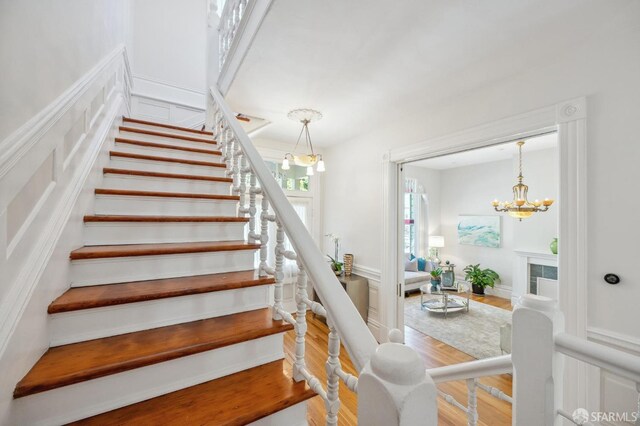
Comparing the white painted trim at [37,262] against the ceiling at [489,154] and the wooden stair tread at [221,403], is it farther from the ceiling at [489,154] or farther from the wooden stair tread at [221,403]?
the ceiling at [489,154]

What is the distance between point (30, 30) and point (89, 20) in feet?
2.90

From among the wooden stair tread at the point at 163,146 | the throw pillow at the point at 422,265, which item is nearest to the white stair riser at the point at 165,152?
the wooden stair tread at the point at 163,146

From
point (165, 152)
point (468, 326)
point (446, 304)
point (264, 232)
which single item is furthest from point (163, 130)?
point (468, 326)

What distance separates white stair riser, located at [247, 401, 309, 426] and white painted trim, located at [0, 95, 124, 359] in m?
0.79

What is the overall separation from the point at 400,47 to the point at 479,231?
5697mm

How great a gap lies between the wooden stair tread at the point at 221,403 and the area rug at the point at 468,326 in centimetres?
306

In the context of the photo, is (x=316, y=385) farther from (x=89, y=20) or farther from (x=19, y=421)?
(x=89, y=20)

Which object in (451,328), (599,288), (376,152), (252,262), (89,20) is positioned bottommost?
(451,328)

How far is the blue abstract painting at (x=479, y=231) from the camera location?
5905mm

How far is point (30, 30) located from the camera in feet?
2.70

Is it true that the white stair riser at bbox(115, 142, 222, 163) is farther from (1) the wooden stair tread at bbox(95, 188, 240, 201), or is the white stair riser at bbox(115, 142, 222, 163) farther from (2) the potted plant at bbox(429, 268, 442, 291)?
(2) the potted plant at bbox(429, 268, 442, 291)

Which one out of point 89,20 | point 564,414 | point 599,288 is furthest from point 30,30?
point 599,288

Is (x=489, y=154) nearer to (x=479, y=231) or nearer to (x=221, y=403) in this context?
(x=479, y=231)

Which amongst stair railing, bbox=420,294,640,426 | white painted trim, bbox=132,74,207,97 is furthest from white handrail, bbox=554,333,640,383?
white painted trim, bbox=132,74,207,97
